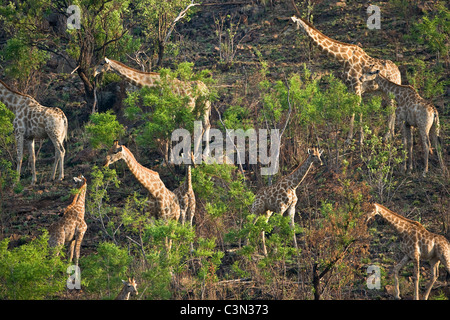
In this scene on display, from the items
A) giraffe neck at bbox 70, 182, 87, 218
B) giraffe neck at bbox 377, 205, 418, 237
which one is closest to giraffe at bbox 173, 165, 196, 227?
giraffe neck at bbox 70, 182, 87, 218

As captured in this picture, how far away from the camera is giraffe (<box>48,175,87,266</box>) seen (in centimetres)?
2005

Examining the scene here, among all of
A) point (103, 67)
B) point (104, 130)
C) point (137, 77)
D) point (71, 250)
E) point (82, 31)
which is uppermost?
point (82, 31)

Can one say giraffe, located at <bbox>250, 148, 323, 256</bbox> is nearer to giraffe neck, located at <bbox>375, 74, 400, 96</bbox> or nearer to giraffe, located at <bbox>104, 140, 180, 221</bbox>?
giraffe, located at <bbox>104, 140, 180, 221</bbox>

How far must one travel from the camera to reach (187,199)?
21.3 meters

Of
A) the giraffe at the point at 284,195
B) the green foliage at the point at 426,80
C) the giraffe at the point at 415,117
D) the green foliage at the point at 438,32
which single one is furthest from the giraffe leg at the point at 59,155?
the green foliage at the point at 438,32

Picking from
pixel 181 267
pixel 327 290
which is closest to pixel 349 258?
pixel 327 290

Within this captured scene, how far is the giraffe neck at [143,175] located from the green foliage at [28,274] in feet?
10.0

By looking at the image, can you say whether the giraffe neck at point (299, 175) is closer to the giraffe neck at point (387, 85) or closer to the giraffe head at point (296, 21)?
the giraffe neck at point (387, 85)

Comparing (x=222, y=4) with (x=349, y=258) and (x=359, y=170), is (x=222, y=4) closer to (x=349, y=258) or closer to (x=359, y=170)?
(x=359, y=170)

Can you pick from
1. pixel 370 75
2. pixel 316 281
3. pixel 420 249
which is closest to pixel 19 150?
pixel 370 75

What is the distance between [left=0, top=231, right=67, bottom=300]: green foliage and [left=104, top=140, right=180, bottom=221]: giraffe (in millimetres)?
3061

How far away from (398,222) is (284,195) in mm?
3005

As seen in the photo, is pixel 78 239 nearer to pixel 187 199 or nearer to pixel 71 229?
pixel 71 229

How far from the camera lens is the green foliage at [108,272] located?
18.6 meters
